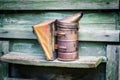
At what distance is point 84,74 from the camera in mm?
2043

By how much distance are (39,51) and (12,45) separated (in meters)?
0.23

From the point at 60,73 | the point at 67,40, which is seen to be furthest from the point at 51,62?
the point at 60,73

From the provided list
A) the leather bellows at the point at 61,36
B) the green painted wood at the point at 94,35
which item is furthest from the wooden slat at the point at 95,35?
the leather bellows at the point at 61,36

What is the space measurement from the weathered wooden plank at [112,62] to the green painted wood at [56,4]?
28 centimetres

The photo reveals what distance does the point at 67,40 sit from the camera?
1.80 m

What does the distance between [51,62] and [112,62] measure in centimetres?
42

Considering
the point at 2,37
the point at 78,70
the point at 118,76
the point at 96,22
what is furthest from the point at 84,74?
the point at 2,37

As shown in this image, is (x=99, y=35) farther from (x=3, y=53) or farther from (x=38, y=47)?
(x=3, y=53)

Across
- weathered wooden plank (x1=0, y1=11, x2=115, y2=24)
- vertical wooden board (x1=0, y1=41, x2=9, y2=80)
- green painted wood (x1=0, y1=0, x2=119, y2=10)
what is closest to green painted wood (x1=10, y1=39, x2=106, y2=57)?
vertical wooden board (x1=0, y1=41, x2=9, y2=80)

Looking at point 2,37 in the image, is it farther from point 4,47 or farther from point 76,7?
point 76,7

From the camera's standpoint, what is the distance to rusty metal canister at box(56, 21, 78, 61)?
1.80 metres

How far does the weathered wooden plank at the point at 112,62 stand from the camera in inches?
75.1

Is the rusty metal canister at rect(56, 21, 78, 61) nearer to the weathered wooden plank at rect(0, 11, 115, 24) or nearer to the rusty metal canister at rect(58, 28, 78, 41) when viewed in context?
the rusty metal canister at rect(58, 28, 78, 41)

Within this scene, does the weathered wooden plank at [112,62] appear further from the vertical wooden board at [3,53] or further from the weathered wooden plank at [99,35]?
the vertical wooden board at [3,53]
